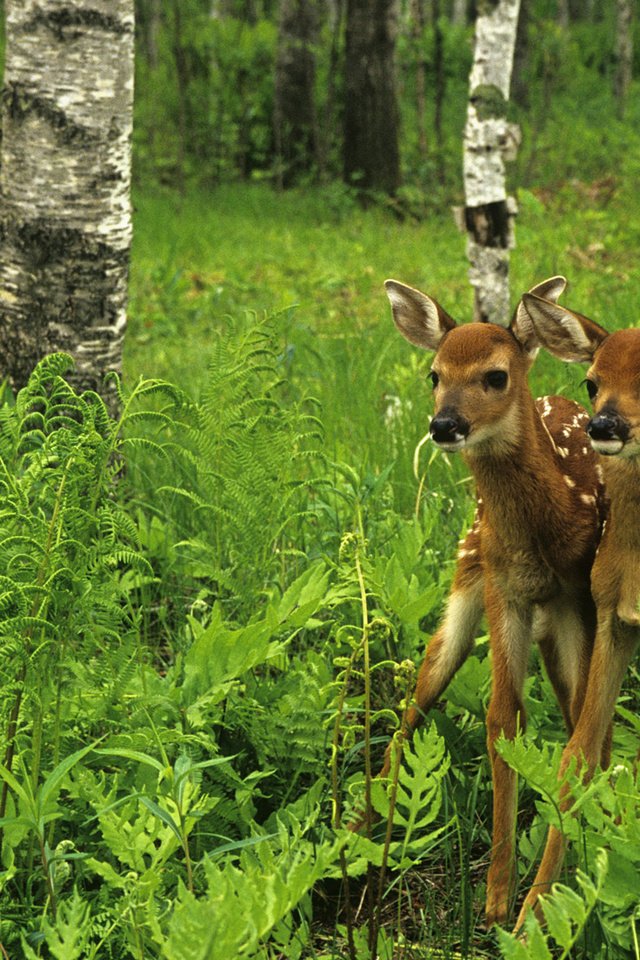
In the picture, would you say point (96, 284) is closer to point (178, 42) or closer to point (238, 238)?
point (238, 238)

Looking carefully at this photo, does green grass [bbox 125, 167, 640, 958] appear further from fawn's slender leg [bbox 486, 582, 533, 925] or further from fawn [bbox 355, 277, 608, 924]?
fawn [bbox 355, 277, 608, 924]

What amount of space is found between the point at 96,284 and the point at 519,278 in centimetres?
467

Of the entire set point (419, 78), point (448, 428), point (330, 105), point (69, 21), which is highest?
point (69, 21)

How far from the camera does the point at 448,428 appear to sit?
280 centimetres

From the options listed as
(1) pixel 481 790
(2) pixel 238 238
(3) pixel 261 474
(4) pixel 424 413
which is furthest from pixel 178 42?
(1) pixel 481 790

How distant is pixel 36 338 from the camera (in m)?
4.65

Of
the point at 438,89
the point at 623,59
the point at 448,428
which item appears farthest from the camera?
the point at 623,59

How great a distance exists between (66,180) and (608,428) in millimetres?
2761

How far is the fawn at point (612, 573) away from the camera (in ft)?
8.43

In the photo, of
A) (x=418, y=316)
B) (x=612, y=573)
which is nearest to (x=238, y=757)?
(x=612, y=573)

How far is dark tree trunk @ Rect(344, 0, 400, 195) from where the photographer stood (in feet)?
49.3

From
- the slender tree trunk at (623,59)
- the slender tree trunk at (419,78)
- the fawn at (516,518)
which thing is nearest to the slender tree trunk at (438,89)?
the slender tree trunk at (419,78)

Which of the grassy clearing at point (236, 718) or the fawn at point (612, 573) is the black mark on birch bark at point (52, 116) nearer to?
the grassy clearing at point (236, 718)

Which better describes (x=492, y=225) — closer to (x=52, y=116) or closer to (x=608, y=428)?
(x=52, y=116)
